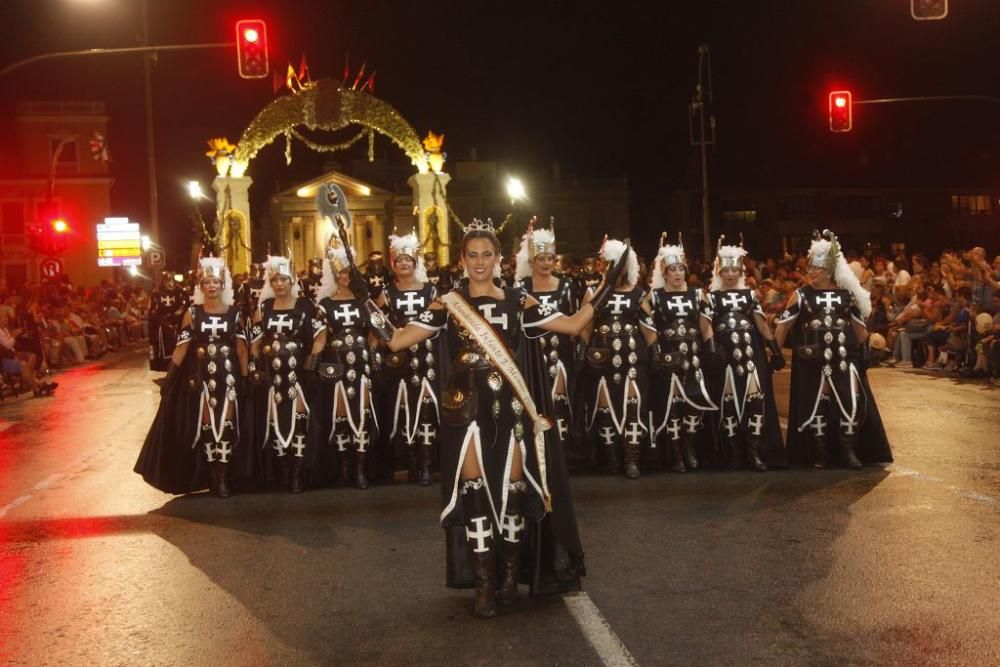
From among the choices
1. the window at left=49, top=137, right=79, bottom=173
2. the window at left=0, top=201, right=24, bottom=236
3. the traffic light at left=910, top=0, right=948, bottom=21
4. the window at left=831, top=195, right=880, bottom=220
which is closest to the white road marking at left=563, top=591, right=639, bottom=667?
the traffic light at left=910, top=0, right=948, bottom=21

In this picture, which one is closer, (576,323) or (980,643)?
(980,643)

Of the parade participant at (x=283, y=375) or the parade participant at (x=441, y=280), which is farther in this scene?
the parade participant at (x=441, y=280)

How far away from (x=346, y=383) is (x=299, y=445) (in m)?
0.70

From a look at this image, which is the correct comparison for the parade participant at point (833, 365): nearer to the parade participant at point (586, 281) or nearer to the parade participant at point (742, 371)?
the parade participant at point (742, 371)

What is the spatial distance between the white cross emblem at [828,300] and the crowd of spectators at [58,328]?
594 inches

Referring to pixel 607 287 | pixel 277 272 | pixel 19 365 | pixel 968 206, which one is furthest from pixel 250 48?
pixel 968 206

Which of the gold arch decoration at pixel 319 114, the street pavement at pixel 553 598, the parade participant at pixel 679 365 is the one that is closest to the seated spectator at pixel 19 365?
the gold arch decoration at pixel 319 114

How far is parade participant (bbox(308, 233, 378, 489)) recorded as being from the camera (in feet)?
33.3

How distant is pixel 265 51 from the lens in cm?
1944

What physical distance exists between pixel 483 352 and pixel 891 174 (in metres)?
69.8

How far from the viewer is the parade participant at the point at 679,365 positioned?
10.4 meters

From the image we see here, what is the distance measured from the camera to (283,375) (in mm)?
10094

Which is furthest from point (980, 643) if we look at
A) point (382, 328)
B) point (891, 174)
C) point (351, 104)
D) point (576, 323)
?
point (891, 174)

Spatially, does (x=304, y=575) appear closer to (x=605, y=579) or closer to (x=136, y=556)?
(x=136, y=556)
